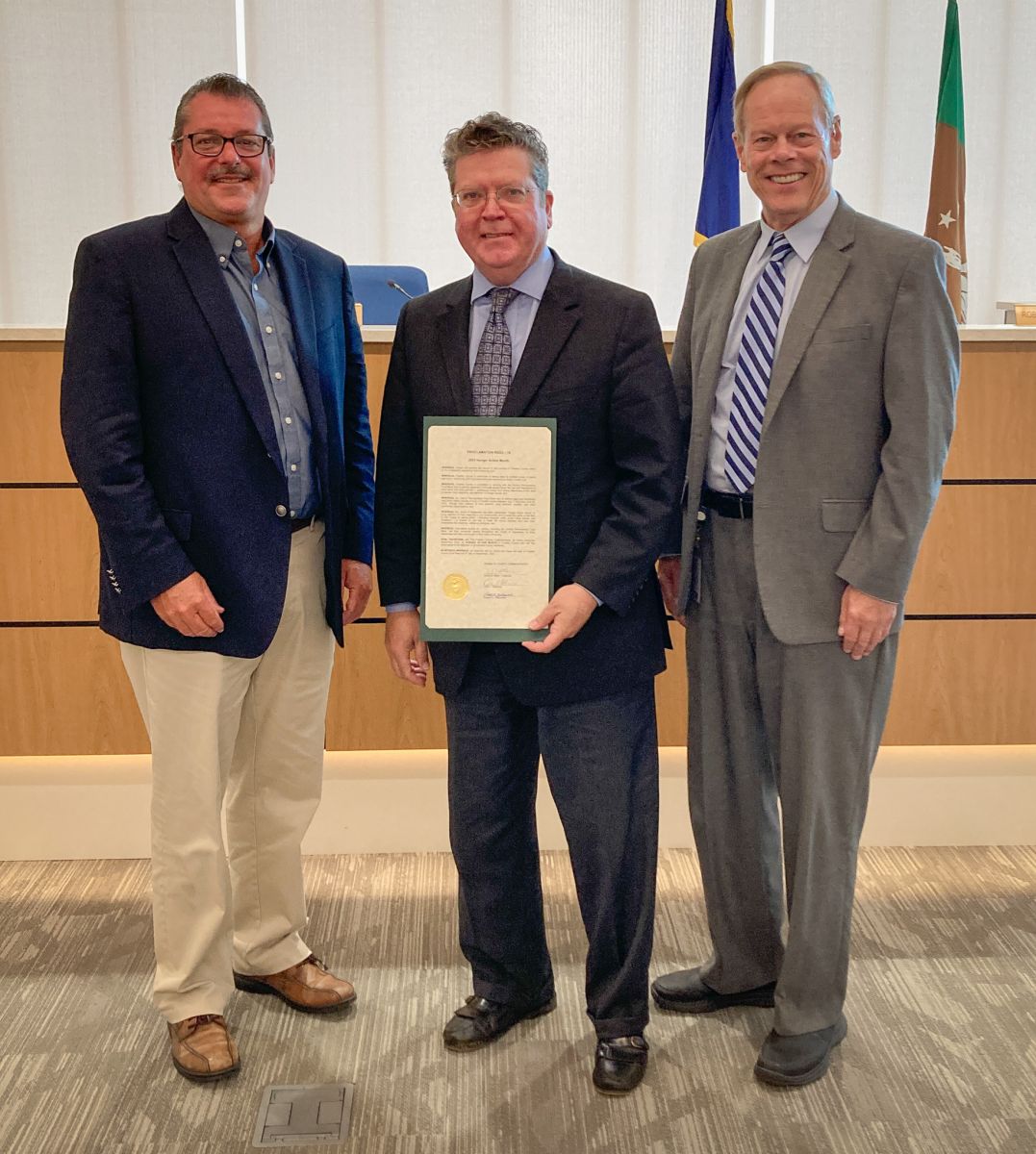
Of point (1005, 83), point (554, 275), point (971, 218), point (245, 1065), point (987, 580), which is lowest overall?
point (245, 1065)

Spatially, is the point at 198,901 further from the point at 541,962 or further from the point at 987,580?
the point at 987,580

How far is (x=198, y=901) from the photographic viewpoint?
217 cm

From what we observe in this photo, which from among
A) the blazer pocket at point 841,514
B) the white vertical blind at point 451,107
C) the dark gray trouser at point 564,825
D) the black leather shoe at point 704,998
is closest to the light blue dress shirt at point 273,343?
the dark gray trouser at point 564,825

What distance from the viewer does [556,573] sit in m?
2.00

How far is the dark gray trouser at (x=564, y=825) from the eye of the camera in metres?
2.03

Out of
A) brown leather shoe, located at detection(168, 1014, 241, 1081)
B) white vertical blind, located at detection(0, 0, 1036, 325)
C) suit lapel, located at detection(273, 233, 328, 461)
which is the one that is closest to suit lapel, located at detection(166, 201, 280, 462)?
suit lapel, located at detection(273, 233, 328, 461)

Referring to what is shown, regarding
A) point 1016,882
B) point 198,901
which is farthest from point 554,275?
point 1016,882

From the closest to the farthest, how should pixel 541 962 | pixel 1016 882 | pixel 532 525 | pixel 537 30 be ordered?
pixel 532 525 < pixel 541 962 < pixel 1016 882 < pixel 537 30

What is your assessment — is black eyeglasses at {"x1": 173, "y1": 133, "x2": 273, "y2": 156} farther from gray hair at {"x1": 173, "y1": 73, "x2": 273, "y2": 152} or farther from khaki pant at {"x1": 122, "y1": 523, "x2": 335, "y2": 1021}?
khaki pant at {"x1": 122, "y1": 523, "x2": 335, "y2": 1021}

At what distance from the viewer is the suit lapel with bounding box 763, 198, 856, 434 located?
1.96m

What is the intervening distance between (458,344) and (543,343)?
0.16 meters

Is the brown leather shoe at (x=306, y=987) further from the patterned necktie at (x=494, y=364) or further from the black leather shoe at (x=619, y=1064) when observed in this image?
the patterned necktie at (x=494, y=364)

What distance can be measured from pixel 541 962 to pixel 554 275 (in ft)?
4.37

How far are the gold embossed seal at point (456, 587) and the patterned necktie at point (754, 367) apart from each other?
52 cm
